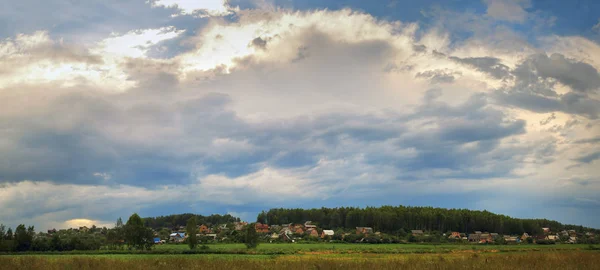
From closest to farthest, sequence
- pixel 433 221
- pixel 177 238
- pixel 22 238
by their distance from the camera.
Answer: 1. pixel 22 238
2. pixel 177 238
3. pixel 433 221

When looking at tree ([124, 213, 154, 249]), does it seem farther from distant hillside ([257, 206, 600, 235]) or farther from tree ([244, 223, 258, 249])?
distant hillside ([257, 206, 600, 235])

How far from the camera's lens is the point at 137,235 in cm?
8769

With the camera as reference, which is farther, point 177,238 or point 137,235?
point 177,238

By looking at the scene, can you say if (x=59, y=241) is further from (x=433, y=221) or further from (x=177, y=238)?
(x=433, y=221)

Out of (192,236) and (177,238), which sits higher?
(192,236)

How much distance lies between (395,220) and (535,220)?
172 ft

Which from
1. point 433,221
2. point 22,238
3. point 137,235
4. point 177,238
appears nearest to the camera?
point 22,238

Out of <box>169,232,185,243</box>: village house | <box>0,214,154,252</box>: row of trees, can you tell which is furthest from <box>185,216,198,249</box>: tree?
<box>169,232,185,243</box>: village house

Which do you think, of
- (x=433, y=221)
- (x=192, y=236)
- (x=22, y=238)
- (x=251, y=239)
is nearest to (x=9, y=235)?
(x=22, y=238)

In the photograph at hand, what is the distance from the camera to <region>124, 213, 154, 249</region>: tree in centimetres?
8738

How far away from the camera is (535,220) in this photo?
548 ft

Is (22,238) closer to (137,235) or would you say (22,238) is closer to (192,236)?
(137,235)

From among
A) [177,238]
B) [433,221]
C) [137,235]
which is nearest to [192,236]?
[137,235]

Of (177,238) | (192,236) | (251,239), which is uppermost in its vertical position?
(192,236)
